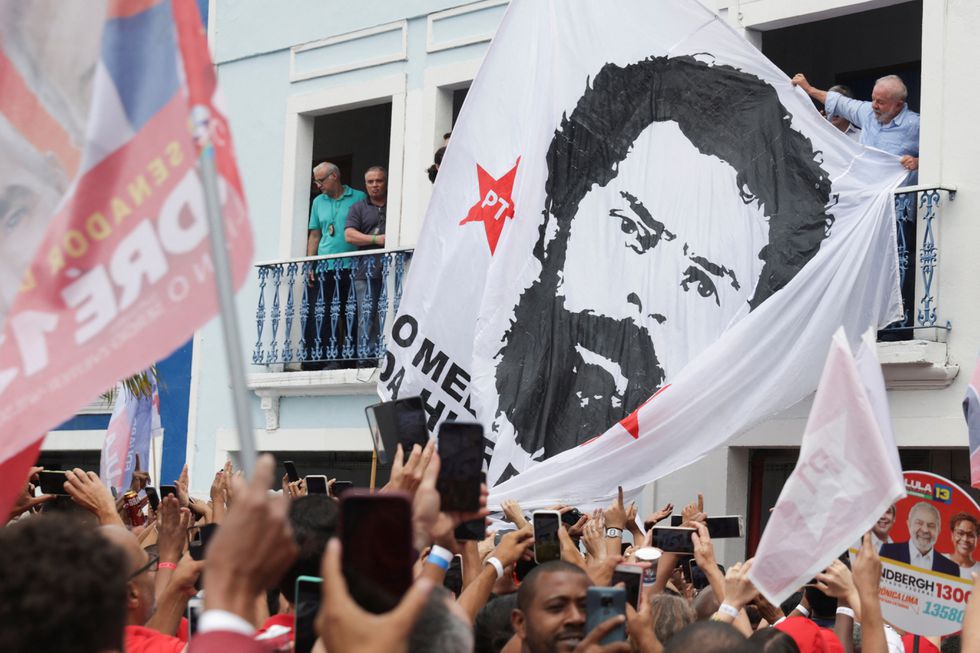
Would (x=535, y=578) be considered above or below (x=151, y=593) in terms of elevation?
above

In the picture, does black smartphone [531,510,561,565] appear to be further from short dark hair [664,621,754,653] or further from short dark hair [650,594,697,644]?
short dark hair [664,621,754,653]

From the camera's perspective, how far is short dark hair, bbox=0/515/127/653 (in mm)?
2820

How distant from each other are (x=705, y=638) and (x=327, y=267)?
10147 millimetres

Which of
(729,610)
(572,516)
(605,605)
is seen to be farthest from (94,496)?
(605,605)

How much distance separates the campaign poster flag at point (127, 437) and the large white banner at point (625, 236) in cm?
375

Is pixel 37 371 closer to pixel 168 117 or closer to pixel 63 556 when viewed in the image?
pixel 168 117

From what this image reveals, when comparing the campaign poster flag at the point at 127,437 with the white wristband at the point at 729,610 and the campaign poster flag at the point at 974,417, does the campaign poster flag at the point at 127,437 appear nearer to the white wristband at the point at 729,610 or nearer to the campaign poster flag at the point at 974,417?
the campaign poster flag at the point at 974,417

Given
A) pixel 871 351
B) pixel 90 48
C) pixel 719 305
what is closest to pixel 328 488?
pixel 719 305

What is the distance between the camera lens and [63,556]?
9.53ft

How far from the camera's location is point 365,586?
2.81 metres

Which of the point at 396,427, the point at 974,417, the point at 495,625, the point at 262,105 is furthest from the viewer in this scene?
the point at 262,105

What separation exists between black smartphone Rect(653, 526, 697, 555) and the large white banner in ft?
5.83

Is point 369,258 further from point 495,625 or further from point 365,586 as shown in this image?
point 365,586

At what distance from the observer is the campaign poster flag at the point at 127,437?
1173 cm
